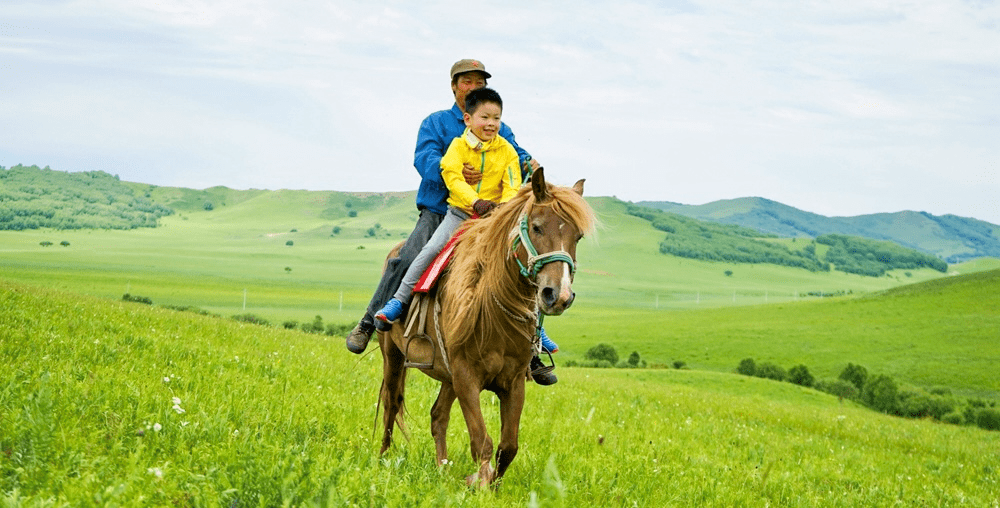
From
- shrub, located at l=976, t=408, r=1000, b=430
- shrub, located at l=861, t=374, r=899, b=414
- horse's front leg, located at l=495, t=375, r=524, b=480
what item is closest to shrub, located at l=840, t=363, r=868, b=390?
shrub, located at l=861, t=374, r=899, b=414

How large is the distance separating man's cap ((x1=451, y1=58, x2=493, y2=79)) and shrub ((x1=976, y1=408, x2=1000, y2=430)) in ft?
199

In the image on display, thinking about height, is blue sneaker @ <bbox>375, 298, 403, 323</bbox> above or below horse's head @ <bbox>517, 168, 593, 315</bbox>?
below

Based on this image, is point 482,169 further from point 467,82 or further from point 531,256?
point 531,256

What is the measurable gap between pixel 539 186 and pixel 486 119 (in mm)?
1579

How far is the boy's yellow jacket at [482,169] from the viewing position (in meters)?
7.39

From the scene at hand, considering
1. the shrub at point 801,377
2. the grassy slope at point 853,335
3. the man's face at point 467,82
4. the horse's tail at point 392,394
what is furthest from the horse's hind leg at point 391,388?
the grassy slope at point 853,335

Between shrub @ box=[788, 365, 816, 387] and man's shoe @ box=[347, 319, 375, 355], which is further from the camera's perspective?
shrub @ box=[788, 365, 816, 387]

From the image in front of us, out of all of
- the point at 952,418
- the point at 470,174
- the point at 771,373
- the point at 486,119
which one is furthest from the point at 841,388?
the point at 486,119

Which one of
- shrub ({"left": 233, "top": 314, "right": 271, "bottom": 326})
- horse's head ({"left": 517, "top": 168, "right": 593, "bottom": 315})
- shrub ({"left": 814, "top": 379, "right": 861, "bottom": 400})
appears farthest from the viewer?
shrub ({"left": 814, "top": 379, "right": 861, "bottom": 400})

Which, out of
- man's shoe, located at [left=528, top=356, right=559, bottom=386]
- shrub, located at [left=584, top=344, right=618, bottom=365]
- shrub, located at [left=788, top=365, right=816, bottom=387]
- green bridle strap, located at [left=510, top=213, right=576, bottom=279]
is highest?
green bridle strap, located at [left=510, top=213, right=576, bottom=279]

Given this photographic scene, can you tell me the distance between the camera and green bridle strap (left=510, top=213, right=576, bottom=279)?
5.65m

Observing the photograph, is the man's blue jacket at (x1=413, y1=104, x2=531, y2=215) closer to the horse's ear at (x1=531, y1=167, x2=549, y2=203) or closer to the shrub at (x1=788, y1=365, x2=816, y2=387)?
the horse's ear at (x1=531, y1=167, x2=549, y2=203)

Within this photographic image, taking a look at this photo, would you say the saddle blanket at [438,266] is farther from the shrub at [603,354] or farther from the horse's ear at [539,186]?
the shrub at [603,354]

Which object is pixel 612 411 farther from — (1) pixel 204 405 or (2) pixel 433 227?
(1) pixel 204 405
